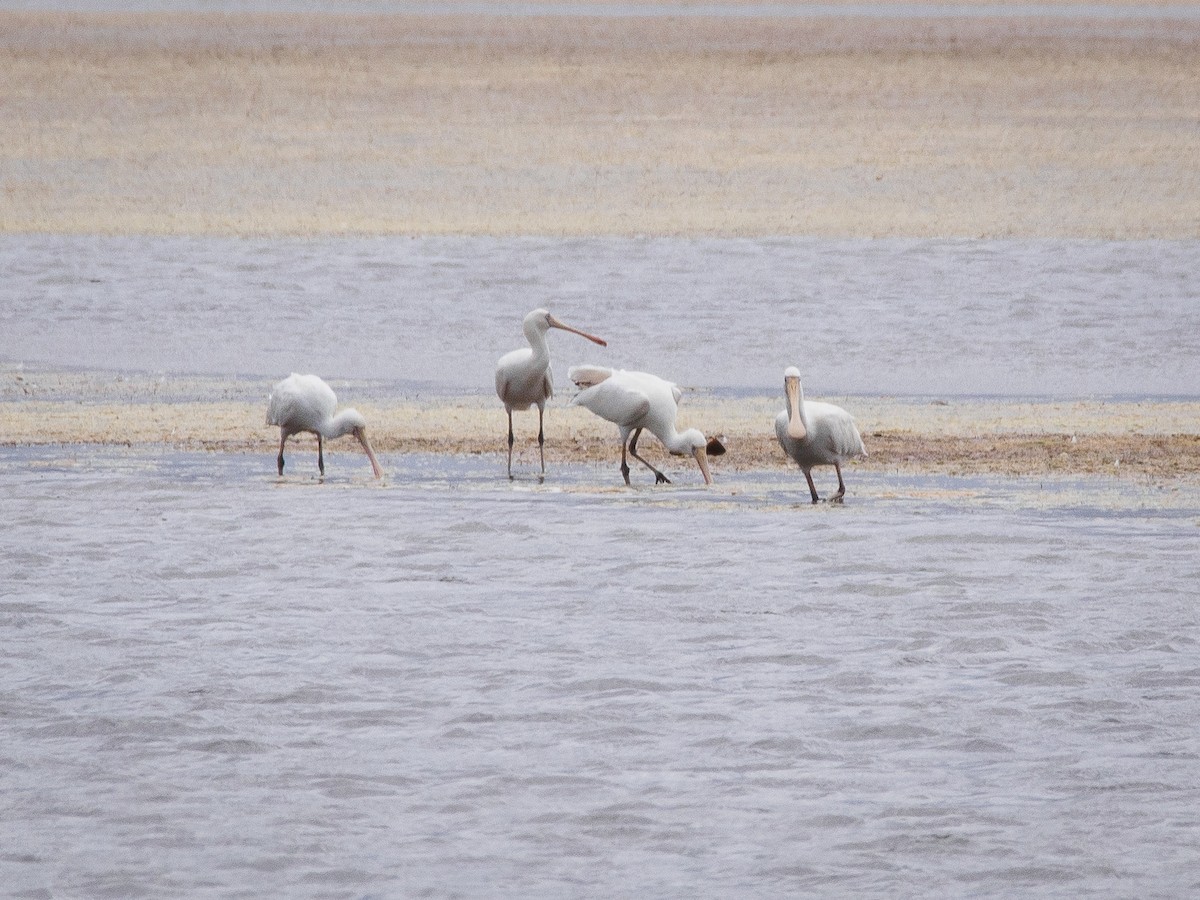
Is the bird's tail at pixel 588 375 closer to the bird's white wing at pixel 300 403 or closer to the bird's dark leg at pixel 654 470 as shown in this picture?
the bird's dark leg at pixel 654 470

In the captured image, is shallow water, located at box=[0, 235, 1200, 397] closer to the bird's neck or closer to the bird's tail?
the bird's neck

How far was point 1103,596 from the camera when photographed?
32.2 feet

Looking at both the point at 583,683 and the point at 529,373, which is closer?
the point at 583,683

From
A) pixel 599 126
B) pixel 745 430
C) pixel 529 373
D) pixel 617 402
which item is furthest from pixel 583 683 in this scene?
pixel 599 126

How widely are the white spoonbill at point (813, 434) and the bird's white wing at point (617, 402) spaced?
4.36 feet

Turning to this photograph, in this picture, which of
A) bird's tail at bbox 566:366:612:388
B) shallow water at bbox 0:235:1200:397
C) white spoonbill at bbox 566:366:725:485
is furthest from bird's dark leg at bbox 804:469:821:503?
shallow water at bbox 0:235:1200:397

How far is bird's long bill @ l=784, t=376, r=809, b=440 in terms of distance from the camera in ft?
40.4

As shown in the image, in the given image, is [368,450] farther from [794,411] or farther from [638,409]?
[794,411]

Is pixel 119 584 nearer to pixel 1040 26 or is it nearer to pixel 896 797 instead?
pixel 896 797

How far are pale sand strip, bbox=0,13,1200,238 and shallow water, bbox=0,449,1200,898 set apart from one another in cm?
1583

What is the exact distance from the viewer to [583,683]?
841 centimetres

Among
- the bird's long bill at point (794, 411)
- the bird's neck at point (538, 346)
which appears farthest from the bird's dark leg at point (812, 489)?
the bird's neck at point (538, 346)

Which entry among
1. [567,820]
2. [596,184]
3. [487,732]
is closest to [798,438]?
[487,732]

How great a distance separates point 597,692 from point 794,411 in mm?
4386
